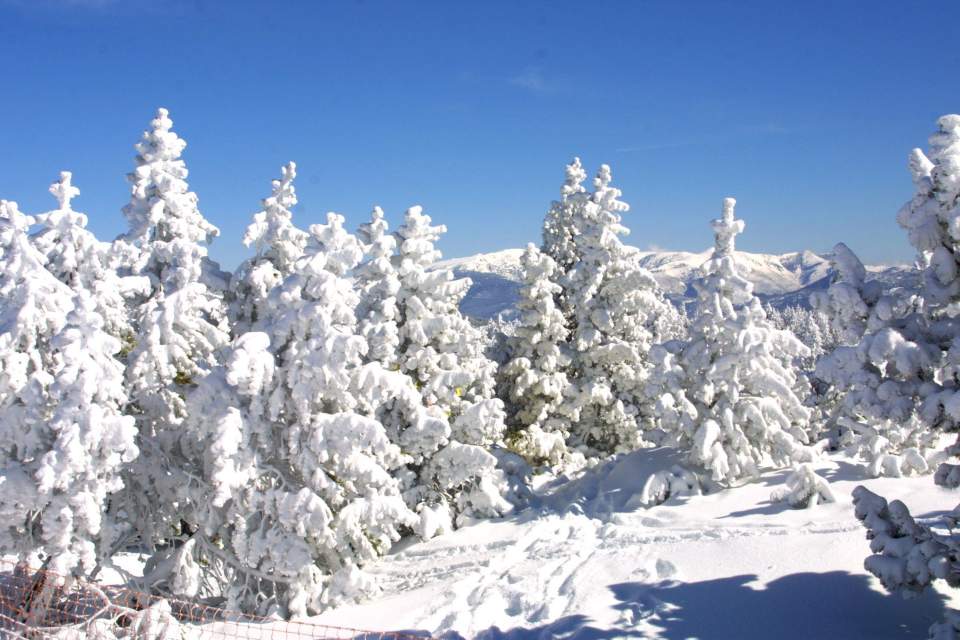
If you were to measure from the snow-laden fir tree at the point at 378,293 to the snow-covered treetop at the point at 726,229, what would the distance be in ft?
31.0

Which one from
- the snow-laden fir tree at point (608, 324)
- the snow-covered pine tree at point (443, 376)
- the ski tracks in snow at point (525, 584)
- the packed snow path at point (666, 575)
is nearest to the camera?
the packed snow path at point (666, 575)

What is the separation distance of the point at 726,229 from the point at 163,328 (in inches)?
595

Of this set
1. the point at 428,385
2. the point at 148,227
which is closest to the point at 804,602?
the point at 428,385

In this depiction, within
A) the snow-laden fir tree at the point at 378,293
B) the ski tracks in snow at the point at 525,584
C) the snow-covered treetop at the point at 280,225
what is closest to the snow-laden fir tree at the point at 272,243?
the snow-covered treetop at the point at 280,225

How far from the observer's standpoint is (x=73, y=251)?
1448cm

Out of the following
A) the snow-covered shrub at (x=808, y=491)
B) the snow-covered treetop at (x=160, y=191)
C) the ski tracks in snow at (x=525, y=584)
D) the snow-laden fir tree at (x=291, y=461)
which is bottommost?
the ski tracks in snow at (x=525, y=584)

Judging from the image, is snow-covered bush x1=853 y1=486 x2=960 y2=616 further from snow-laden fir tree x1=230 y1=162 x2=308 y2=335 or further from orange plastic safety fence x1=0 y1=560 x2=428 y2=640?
snow-laden fir tree x1=230 y1=162 x2=308 y2=335

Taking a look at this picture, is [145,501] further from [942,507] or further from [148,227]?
[942,507]

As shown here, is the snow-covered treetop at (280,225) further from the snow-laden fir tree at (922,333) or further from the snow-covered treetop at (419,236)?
the snow-laden fir tree at (922,333)

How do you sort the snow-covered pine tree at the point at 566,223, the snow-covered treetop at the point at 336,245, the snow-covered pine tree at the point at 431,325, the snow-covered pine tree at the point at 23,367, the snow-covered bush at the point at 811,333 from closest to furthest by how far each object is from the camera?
the snow-covered pine tree at the point at 23,367
the snow-covered treetop at the point at 336,245
the snow-covered pine tree at the point at 431,325
the snow-covered pine tree at the point at 566,223
the snow-covered bush at the point at 811,333

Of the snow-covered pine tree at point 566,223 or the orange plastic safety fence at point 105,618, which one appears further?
the snow-covered pine tree at point 566,223

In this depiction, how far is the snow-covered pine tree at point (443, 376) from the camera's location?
64.0 feet

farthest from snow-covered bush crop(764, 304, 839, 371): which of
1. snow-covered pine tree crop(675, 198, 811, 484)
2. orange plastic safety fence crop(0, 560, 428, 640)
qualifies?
orange plastic safety fence crop(0, 560, 428, 640)

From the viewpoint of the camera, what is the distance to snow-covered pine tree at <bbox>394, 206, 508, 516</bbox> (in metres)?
19.5
